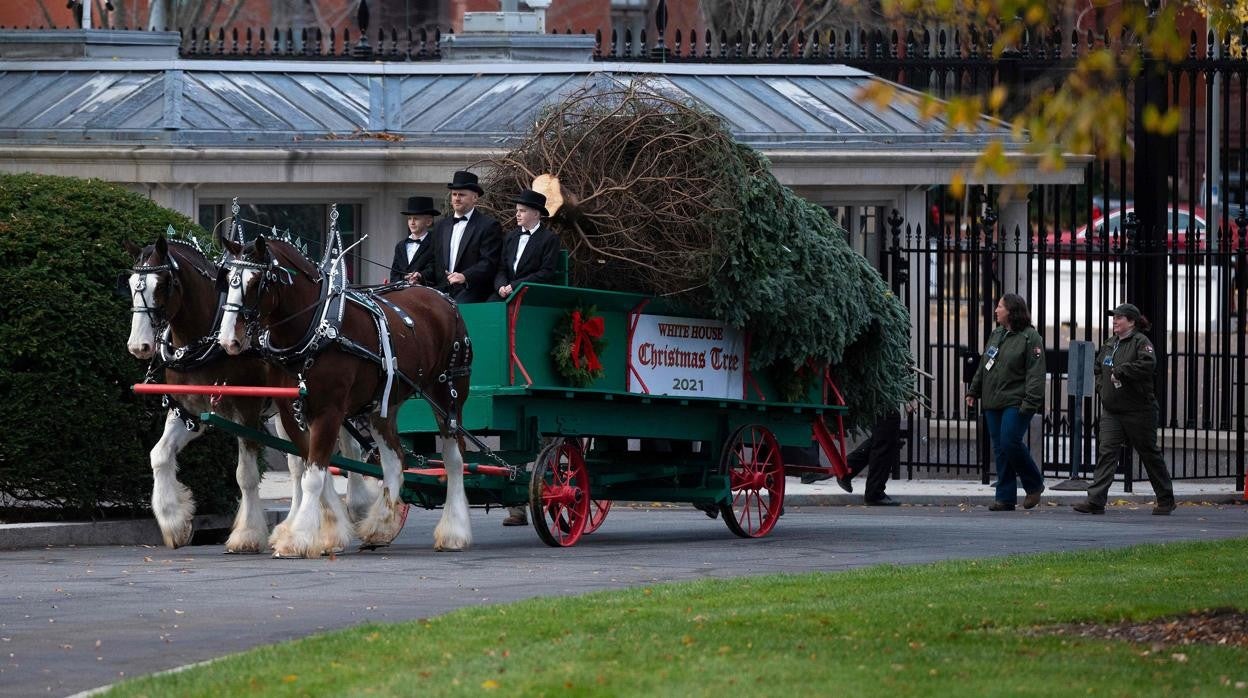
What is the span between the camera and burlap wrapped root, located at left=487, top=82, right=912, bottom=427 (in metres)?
14.1

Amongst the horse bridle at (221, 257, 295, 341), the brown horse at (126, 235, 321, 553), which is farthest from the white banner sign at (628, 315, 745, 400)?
the horse bridle at (221, 257, 295, 341)

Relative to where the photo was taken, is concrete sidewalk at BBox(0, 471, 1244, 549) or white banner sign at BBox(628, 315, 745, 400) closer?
white banner sign at BBox(628, 315, 745, 400)

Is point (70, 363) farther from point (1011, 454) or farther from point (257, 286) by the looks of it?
point (1011, 454)

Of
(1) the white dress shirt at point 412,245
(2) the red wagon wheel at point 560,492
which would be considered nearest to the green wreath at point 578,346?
(2) the red wagon wheel at point 560,492

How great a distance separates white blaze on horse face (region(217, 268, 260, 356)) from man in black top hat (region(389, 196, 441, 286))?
227cm

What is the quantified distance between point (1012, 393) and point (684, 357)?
14.8ft

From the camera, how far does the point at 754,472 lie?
49.4ft

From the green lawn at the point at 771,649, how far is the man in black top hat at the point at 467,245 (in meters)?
3.81

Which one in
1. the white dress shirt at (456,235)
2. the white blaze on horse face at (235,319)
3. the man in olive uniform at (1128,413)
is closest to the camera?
the white blaze on horse face at (235,319)

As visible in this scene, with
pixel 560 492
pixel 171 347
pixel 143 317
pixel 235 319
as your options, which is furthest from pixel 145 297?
pixel 560 492

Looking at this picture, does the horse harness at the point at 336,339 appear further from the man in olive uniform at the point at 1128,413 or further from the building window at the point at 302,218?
the building window at the point at 302,218

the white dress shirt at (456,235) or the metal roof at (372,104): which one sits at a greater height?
the metal roof at (372,104)

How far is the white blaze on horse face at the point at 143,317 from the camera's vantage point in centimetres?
1239

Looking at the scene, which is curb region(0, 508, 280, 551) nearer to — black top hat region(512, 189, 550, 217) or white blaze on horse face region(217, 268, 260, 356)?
white blaze on horse face region(217, 268, 260, 356)
